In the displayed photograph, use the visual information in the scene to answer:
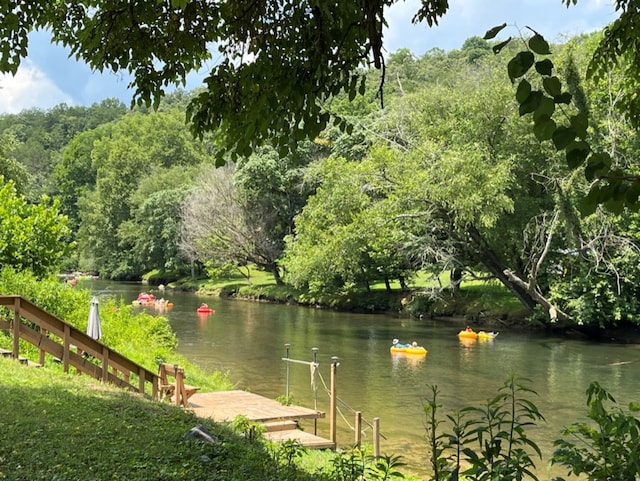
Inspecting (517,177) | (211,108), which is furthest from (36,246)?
(517,177)

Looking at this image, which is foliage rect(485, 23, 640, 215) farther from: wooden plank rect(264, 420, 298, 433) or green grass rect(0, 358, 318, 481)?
wooden plank rect(264, 420, 298, 433)

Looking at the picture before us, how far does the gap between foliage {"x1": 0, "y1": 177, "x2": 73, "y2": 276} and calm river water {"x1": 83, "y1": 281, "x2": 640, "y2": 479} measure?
19.8ft

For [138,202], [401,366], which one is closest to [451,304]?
[401,366]

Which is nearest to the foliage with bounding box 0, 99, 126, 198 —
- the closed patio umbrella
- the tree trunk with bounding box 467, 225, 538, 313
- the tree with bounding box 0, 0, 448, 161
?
the tree trunk with bounding box 467, 225, 538, 313

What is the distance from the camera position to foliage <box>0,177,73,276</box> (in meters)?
16.2

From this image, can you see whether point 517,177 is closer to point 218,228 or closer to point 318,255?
point 318,255

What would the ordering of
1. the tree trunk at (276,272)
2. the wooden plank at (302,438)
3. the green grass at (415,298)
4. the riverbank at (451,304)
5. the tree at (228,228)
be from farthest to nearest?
the tree trunk at (276,272) → the tree at (228,228) → the green grass at (415,298) → the riverbank at (451,304) → the wooden plank at (302,438)

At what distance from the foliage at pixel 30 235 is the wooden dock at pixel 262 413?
6488 millimetres

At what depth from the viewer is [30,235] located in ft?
54.0

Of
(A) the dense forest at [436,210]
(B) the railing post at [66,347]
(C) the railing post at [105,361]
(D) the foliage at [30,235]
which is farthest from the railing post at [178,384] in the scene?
(A) the dense forest at [436,210]

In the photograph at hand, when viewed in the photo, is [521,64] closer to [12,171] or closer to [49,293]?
[49,293]

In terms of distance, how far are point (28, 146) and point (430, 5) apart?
133m

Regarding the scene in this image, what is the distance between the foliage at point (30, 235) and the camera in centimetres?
1623

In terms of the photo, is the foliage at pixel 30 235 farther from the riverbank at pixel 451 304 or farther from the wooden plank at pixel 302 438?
the riverbank at pixel 451 304
